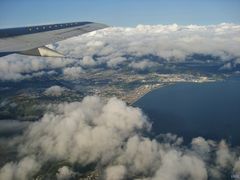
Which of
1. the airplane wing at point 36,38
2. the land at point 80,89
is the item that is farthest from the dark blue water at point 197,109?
the airplane wing at point 36,38

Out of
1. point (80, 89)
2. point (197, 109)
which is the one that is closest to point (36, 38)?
point (197, 109)

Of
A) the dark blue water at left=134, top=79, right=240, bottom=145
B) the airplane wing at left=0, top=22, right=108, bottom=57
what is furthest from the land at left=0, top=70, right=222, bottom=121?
the airplane wing at left=0, top=22, right=108, bottom=57

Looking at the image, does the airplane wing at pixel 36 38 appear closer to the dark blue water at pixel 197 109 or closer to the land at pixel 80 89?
the dark blue water at pixel 197 109

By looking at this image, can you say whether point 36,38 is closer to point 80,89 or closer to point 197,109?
point 197,109

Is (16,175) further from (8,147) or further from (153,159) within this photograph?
(153,159)

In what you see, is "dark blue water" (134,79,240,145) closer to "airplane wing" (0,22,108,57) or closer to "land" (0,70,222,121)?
"land" (0,70,222,121)

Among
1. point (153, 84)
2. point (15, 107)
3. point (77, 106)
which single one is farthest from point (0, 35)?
point (153, 84)
